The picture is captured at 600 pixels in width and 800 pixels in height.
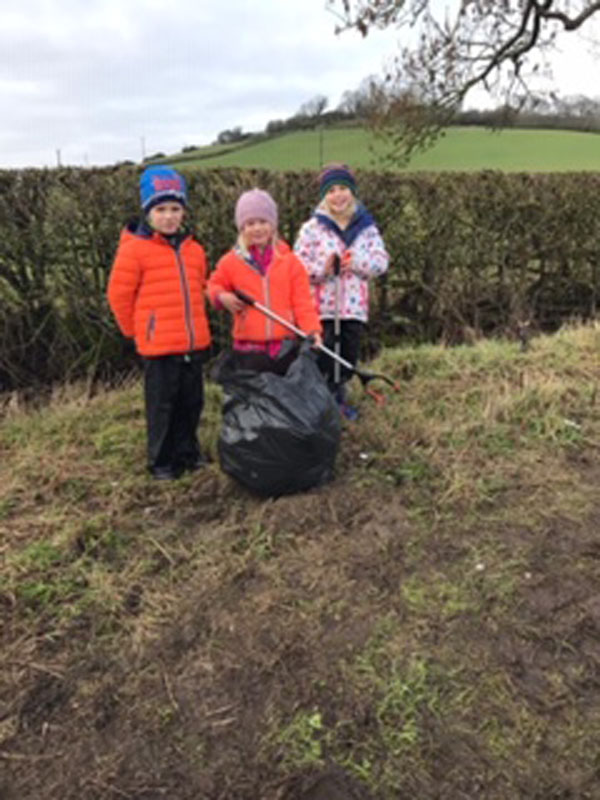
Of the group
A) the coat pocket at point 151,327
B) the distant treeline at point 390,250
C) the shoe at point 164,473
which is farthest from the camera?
the distant treeline at point 390,250

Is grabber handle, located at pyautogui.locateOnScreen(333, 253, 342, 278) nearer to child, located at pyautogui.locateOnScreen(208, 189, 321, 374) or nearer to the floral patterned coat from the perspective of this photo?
the floral patterned coat

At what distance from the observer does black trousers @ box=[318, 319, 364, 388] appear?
4254 mm

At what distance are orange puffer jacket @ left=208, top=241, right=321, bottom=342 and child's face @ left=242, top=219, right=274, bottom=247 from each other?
0.10 metres

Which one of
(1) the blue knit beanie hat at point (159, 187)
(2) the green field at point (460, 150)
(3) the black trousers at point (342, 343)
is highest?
(2) the green field at point (460, 150)

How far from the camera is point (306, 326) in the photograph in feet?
11.6

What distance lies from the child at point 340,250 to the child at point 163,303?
0.88 m

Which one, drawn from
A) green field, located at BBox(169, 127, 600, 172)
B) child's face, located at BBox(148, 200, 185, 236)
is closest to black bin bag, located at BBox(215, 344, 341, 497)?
child's face, located at BBox(148, 200, 185, 236)

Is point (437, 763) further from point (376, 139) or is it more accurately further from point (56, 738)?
point (376, 139)

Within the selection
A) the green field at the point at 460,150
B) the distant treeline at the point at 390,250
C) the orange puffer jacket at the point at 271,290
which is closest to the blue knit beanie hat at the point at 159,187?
the orange puffer jacket at the point at 271,290

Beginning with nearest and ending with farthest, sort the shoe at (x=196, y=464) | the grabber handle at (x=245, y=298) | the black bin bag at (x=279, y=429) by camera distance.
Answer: the black bin bag at (x=279, y=429) < the grabber handle at (x=245, y=298) < the shoe at (x=196, y=464)

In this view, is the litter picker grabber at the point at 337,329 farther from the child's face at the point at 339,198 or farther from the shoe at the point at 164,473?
the shoe at the point at 164,473

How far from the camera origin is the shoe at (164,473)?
3.46m

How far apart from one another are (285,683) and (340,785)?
40cm

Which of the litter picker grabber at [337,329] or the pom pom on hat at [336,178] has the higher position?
the pom pom on hat at [336,178]
